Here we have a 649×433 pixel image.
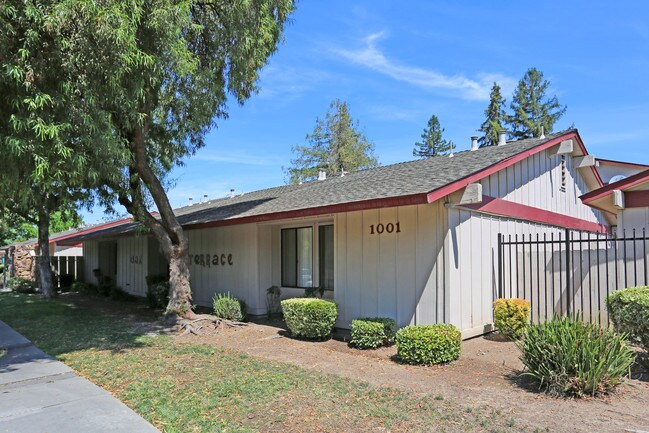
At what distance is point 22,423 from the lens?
4715 mm

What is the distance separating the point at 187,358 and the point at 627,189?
984 cm

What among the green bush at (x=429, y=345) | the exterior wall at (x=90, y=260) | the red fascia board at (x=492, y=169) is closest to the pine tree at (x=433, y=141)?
the exterior wall at (x=90, y=260)

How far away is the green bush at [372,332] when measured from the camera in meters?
8.05

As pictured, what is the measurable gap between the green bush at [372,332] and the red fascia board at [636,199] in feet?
20.9

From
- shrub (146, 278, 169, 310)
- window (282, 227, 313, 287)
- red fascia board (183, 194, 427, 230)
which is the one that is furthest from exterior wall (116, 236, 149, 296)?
window (282, 227, 313, 287)

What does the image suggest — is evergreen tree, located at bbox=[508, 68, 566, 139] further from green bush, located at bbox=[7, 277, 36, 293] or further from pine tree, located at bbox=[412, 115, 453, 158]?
green bush, located at bbox=[7, 277, 36, 293]

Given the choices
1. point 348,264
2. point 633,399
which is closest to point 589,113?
point 348,264

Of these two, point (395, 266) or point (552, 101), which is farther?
point (552, 101)

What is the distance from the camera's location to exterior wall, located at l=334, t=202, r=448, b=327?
27.0 ft

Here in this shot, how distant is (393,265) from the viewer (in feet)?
28.8

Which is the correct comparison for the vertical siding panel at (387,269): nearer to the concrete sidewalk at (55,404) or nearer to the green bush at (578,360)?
the green bush at (578,360)

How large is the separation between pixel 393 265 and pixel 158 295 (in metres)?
8.07

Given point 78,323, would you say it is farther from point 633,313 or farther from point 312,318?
point 633,313

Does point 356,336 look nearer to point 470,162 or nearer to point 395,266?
point 395,266
